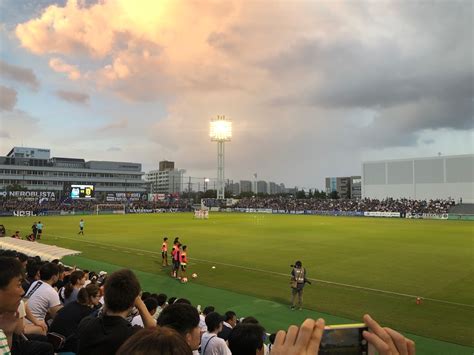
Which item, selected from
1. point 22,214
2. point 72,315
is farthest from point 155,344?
point 22,214

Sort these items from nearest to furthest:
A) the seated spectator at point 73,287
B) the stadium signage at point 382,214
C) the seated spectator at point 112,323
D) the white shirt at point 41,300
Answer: the seated spectator at point 112,323
the white shirt at point 41,300
the seated spectator at point 73,287
the stadium signage at point 382,214

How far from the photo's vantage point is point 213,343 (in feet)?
18.7

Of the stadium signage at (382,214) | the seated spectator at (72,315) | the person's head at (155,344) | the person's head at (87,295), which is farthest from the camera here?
the stadium signage at (382,214)

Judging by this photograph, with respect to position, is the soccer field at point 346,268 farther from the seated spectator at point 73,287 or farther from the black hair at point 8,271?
the black hair at point 8,271

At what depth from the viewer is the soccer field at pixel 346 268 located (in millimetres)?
13070

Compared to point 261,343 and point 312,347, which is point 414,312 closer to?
point 261,343

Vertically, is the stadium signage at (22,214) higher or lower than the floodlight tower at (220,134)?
lower

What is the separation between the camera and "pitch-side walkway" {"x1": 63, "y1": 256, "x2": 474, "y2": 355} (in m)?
10.1

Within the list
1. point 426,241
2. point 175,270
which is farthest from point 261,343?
point 426,241

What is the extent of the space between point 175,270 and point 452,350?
12268mm

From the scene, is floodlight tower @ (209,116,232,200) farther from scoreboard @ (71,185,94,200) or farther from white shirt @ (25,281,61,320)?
white shirt @ (25,281,61,320)

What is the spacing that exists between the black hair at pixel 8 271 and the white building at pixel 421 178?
292 feet

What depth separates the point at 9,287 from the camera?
374 centimetres

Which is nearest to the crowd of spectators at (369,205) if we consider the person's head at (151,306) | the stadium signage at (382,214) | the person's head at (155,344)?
the stadium signage at (382,214)
